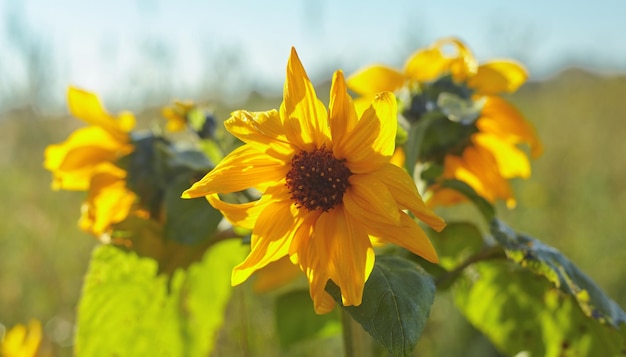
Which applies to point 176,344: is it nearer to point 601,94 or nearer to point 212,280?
point 212,280

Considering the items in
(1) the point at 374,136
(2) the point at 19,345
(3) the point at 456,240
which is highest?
(1) the point at 374,136

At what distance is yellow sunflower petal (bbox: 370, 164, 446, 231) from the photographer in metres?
0.72

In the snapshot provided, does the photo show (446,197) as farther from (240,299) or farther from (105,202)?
(105,202)

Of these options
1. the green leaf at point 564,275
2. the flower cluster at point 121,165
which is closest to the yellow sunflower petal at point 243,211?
the flower cluster at point 121,165

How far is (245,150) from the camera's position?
2.64 ft

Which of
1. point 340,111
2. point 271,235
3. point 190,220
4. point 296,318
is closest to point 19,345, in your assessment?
point 296,318

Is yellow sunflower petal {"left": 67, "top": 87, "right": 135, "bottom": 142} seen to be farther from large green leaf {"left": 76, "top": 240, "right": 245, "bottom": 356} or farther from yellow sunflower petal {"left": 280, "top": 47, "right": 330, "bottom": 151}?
yellow sunflower petal {"left": 280, "top": 47, "right": 330, "bottom": 151}

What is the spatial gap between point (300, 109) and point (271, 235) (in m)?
0.14

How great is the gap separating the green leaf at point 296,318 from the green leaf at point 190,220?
0.34m

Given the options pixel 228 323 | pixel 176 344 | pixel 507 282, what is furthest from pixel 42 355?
pixel 507 282

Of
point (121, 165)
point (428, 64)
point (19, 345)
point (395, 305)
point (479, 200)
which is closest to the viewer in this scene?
point (395, 305)

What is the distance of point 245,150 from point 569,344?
644mm

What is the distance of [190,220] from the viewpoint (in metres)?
0.99

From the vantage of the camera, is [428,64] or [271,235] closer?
[271,235]
